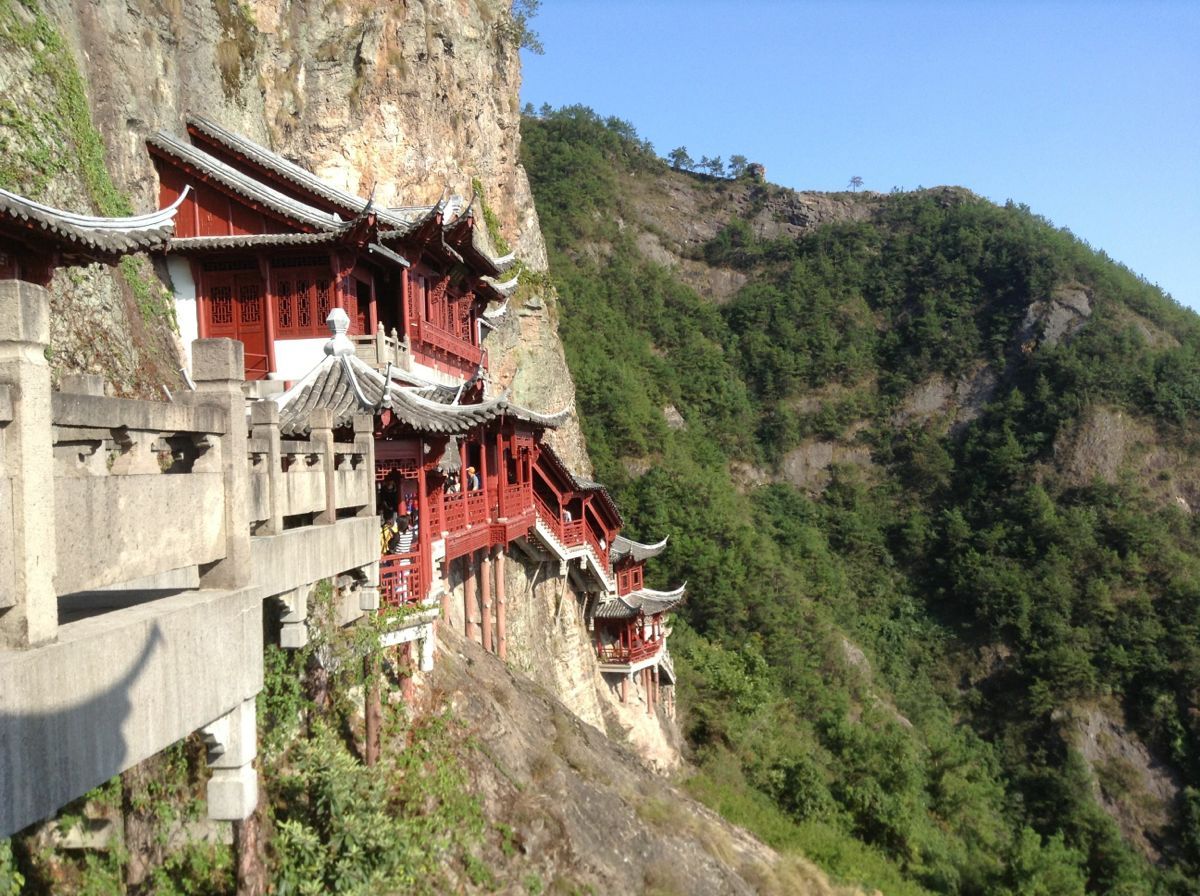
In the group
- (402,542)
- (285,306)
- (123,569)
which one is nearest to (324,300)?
(285,306)

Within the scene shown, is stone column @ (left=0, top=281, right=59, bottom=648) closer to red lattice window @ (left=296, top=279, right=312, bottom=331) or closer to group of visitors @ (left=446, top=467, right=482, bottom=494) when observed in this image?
group of visitors @ (left=446, top=467, right=482, bottom=494)

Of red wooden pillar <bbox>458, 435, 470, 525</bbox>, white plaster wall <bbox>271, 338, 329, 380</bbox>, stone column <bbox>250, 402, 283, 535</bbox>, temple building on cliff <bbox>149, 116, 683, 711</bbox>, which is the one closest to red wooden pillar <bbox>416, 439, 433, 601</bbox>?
temple building on cliff <bbox>149, 116, 683, 711</bbox>

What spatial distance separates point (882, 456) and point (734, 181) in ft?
138

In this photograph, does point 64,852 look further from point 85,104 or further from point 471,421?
point 85,104

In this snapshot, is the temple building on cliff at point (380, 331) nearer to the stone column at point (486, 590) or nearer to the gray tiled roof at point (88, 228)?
the stone column at point (486, 590)

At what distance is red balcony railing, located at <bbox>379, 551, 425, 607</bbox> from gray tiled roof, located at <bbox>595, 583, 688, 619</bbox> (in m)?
13.2

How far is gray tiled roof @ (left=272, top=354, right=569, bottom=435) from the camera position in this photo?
1008 cm

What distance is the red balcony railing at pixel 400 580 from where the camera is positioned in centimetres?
1028

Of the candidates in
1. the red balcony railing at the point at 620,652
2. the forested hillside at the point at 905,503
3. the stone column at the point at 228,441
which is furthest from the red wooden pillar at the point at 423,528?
the forested hillside at the point at 905,503

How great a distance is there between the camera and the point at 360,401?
10.2m

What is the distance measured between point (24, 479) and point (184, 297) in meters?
12.9

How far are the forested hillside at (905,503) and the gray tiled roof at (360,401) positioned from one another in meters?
A: 15.3

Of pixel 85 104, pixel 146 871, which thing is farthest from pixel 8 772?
pixel 85 104

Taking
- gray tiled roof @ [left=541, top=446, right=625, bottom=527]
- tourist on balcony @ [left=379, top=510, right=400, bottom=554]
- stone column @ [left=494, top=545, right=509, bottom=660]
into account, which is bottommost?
stone column @ [left=494, top=545, right=509, bottom=660]
